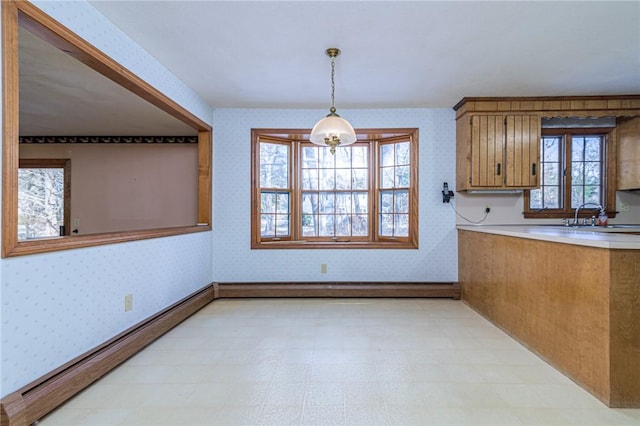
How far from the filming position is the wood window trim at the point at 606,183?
401 centimetres

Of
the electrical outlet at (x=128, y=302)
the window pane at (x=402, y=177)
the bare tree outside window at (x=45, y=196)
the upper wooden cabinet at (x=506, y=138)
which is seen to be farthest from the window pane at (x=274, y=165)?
the bare tree outside window at (x=45, y=196)

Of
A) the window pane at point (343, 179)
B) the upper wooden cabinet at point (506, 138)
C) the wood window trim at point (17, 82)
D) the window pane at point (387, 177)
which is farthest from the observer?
the window pane at point (343, 179)

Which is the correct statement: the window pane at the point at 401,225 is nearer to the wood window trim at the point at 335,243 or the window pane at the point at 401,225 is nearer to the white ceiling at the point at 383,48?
the wood window trim at the point at 335,243

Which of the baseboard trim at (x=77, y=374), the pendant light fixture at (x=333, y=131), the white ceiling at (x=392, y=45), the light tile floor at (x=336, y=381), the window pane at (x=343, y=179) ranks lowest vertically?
the light tile floor at (x=336, y=381)

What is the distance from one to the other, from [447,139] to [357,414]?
3.44 m

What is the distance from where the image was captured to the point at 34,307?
1.71 meters

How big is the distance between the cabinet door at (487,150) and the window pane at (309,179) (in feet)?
6.60

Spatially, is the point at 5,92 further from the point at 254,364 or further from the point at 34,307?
the point at 254,364

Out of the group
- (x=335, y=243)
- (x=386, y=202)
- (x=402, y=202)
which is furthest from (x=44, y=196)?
(x=402, y=202)

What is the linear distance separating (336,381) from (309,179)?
2884 mm

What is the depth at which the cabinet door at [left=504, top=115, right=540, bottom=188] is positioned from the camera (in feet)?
12.2

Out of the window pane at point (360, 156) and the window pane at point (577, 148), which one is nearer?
the window pane at point (577, 148)

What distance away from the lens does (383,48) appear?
257 centimetres

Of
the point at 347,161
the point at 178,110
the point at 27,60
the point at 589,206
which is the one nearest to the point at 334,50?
the point at 178,110
